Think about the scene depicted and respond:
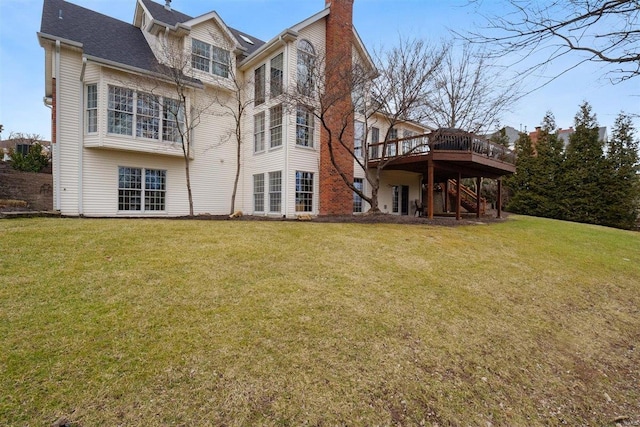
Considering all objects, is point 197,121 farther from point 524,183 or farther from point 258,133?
point 524,183

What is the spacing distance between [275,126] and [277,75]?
2166mm

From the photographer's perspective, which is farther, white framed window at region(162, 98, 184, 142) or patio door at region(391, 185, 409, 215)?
patio door at region(391, 185, 409, 215)

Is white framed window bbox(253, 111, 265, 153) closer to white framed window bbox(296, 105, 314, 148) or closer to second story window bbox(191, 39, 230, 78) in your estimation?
white framed window bbox(296, 105, 314, 148)

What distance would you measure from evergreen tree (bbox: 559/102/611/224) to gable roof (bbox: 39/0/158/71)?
2703 centimetres

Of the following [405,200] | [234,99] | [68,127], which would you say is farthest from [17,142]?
[405,200]

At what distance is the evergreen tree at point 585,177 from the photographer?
70.2ft

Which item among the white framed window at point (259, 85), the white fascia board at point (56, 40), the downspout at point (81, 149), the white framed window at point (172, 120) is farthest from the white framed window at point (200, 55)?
the downspout at point (81, 149)

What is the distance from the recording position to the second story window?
1376cm

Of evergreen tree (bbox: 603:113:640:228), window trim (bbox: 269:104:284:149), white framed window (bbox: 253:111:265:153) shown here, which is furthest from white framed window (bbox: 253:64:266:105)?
evergreen tree (bbox: 603:113:640:228)

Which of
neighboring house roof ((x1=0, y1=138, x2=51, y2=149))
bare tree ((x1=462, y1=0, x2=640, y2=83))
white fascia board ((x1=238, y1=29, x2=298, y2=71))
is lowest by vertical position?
bare tree ((x1=462, y1=0, x2=640, y2=83))

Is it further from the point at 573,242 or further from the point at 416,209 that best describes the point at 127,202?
the point at 573,242

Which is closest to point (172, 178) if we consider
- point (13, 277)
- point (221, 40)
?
point (221, 40)

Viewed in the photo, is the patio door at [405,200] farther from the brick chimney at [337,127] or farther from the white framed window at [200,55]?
the white framed window at [200,55]

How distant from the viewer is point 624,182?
20828 millimetres
